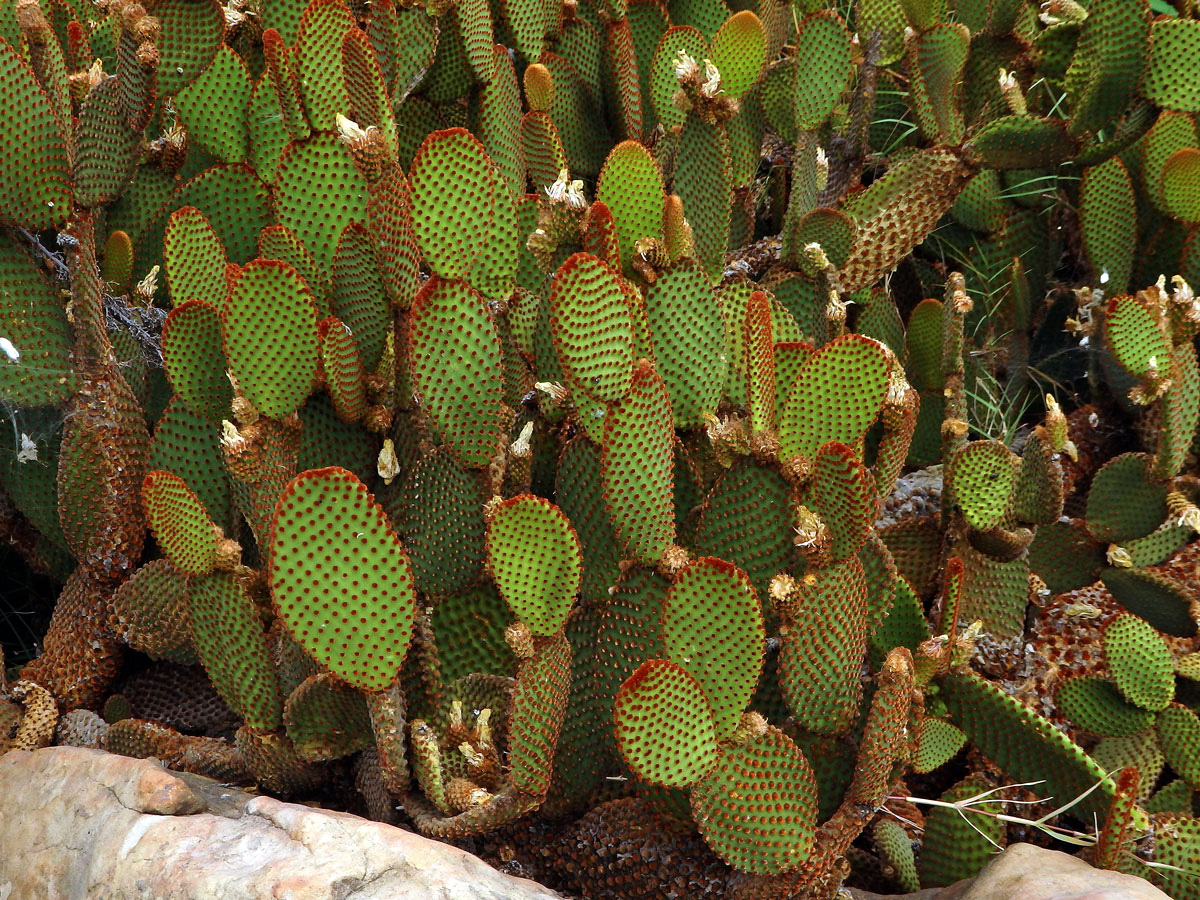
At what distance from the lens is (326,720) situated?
1.80 metres

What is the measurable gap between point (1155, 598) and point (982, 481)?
57 centimetres

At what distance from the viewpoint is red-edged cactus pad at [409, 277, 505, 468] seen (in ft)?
5.76

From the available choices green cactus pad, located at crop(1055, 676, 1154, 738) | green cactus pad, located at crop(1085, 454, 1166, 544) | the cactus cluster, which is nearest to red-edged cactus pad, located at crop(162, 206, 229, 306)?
the cactus cluster

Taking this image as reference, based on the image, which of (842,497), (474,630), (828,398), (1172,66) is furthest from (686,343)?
(1172,66)

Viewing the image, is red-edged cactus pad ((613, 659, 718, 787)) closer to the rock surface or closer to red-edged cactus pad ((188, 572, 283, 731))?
the rock surface

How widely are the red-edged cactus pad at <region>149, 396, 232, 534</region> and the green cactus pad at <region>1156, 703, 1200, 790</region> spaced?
2017 millimetres

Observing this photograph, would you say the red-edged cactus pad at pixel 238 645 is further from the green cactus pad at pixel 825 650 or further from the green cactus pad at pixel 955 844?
the green cactus pad at pixel 955 844

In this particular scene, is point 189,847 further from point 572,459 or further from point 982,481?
point 982,481

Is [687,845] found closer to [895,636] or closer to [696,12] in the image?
[895,636]

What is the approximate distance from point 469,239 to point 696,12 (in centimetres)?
180

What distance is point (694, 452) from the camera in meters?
2.06

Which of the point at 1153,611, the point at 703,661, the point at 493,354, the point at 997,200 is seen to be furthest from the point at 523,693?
the point at 997,200

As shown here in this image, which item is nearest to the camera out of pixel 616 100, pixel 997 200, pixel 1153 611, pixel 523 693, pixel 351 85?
pixel 523 693

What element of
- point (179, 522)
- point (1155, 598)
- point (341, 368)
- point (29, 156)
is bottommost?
point (1155, 598)
